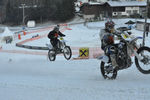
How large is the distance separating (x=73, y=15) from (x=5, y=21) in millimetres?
31357

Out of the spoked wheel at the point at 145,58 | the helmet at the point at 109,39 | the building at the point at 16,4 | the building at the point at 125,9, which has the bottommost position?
the spoked wheel at the point at 145,58

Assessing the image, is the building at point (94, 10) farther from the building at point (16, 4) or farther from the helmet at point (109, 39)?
the helmet at point (109, 39)

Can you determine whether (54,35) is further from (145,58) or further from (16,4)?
(16,4)

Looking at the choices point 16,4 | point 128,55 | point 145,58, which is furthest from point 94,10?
point 145,58

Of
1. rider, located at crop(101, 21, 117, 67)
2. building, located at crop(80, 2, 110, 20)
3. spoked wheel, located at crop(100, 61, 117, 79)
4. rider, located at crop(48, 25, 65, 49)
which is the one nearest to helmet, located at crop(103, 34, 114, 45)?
rider, located at crop(101, 21, 117, 67)

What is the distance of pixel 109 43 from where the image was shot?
5953mm

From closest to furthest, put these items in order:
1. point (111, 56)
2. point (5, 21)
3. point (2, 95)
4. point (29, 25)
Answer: point (2, 95) < point (111, 56) < point (29, 25) < point (5, 21)

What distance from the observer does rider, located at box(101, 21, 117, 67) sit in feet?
18.8

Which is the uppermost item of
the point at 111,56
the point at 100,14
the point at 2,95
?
the point at 100,14

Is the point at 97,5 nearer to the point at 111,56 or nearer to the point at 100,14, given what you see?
the point at 100,14

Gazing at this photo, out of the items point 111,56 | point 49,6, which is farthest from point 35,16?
point 111,56

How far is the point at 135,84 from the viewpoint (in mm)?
5074

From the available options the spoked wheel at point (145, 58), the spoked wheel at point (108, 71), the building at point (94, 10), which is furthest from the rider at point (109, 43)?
the building at point (94, 10)

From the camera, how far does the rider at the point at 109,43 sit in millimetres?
5730
